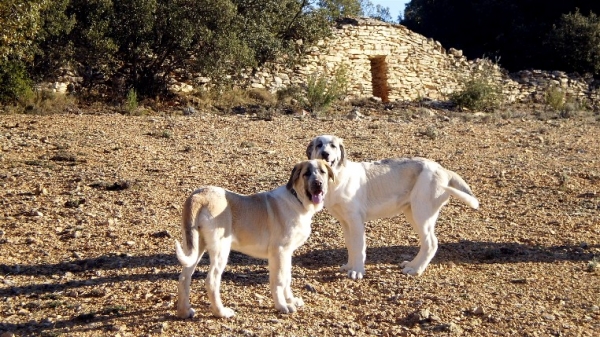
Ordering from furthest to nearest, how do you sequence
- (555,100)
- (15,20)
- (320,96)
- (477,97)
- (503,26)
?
(503,26) < (555,100) < (477,97) < (320,96) < (15,20)

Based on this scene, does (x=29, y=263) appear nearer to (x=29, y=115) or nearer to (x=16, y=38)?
(x=16, y=38)

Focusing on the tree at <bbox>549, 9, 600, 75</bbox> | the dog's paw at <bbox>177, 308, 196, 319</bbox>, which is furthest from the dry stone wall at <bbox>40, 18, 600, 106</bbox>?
the dog's paw at <bbox>177, 308, 196, 319</bbox>

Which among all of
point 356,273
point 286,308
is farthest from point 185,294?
point 356,273

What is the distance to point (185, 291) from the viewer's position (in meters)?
5.45

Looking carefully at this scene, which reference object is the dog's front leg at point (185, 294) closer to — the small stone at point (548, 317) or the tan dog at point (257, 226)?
the tan dog at point (257, 226)

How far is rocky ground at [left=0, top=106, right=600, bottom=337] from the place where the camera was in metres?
5.79

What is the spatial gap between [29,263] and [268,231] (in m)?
2.65

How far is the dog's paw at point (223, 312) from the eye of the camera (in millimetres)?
5566

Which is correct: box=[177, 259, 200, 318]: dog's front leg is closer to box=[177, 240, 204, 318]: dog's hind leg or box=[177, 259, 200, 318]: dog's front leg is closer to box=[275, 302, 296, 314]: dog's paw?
box=[177, 240, 204, 318]: dog's hind leg

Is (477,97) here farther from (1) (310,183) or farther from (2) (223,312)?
(2) (223,312)

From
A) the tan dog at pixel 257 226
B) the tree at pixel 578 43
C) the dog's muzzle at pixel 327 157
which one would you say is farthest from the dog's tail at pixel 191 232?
the tree at pixel 578 43

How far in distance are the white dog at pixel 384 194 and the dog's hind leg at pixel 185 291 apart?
1945mm

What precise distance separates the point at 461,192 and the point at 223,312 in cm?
285

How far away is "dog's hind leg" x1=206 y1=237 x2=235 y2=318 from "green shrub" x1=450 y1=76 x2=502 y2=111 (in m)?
15.5
